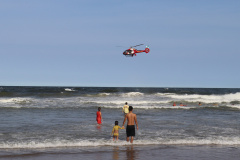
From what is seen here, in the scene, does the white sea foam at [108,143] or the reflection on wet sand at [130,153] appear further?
the white sea foam at [108,143]

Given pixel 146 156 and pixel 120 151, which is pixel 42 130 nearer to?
pixel 120 151

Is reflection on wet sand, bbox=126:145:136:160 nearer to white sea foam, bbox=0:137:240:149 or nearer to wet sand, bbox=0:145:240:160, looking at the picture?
wet sand, bbox=0:145:240:160

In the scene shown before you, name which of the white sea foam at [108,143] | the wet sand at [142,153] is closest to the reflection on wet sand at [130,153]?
the wet sand at [142,153]

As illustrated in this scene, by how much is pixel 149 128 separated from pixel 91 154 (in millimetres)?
7328

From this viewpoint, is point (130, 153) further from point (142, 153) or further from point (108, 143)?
point (108, 143)

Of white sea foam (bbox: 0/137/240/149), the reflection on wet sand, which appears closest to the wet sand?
the reflection on wet sand

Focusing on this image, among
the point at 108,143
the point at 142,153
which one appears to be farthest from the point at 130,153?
the point at 108,143

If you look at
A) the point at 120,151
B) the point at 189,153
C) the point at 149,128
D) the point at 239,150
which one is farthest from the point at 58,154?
the point at 149,128

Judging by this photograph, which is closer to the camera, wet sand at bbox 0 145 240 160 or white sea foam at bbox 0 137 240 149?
wet sand at bbox 0 145 240 160

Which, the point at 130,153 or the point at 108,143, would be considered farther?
the point at 108,143

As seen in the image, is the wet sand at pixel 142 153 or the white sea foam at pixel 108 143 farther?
the white sea foam at pixel 108 143

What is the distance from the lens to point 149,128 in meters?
17.3

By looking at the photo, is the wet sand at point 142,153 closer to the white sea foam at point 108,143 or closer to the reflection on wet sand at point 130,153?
the reflection on wet sand at point 130,153

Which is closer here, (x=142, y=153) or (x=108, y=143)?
(x=142, y=153)
